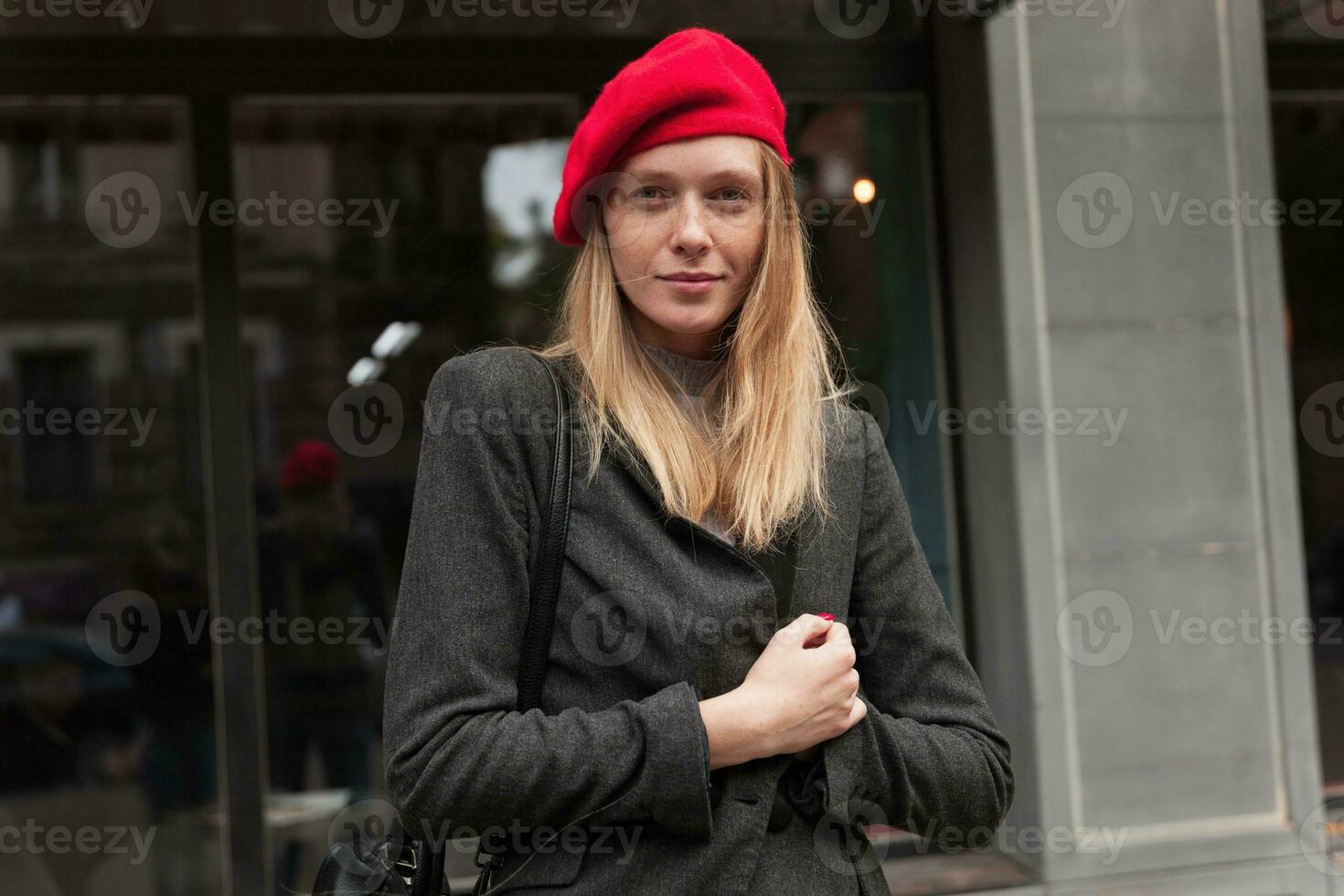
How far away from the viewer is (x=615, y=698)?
4.72 ft

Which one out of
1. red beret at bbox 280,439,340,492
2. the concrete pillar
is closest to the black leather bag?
red beret at bbox 280,439,340,492

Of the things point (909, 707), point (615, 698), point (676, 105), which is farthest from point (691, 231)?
point (909, 707)

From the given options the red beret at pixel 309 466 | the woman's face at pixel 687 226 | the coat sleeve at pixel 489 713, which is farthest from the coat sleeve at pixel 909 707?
the red beret at pixel 309 466

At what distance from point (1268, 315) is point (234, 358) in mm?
3975

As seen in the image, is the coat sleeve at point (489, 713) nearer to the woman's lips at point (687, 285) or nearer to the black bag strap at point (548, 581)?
the black bag strap at point (548, 581)

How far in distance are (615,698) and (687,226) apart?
58 centimetres

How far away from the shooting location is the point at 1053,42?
463 cm

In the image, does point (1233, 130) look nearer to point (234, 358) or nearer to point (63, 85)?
point (234, 358)

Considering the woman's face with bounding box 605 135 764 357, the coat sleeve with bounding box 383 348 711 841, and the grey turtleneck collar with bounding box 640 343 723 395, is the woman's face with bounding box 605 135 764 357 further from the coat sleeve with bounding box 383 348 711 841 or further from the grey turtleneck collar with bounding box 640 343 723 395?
the coat sleeve with bounding box 383 348 711 841

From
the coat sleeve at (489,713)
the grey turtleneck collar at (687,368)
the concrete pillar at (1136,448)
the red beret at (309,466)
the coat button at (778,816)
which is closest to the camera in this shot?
the coat sleeve at (489,713)

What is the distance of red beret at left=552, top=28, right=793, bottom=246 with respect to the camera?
1538 mm

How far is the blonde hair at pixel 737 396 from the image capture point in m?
1.52

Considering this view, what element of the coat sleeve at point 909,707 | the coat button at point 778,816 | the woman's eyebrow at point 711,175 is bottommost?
the coat button at point 778,816

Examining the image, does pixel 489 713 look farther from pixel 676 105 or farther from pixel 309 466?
pixel 309 466
